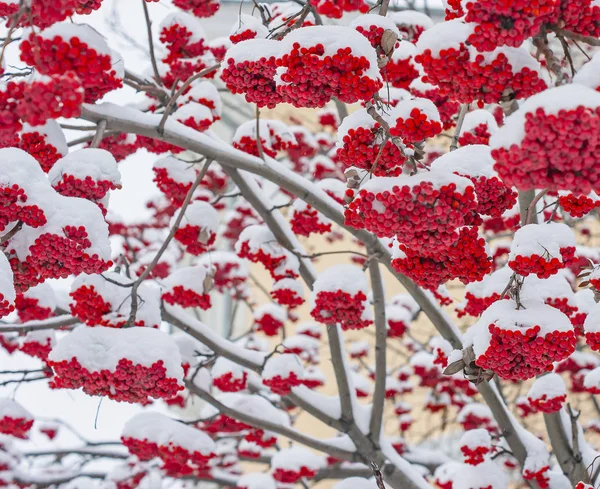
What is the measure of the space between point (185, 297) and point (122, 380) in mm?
1488

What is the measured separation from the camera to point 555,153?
1.36m

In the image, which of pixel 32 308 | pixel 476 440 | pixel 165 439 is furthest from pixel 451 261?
pixel 32 308

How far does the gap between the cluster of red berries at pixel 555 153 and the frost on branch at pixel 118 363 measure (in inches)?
64.5

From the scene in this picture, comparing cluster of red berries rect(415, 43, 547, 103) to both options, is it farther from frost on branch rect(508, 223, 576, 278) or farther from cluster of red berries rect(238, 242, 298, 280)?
cluster of red berries rect(238, 242, 298, 280)

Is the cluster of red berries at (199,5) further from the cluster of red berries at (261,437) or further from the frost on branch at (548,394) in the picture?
the cluster of red berries at (261,437)

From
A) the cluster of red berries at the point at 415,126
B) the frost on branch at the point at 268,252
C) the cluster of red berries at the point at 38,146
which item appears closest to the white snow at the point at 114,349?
the cluster of red berries at the point at 38,146

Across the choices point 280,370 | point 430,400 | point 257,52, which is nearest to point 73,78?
point 257,52

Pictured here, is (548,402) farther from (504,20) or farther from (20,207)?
(20,207)

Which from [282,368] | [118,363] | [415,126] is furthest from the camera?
[282,368]

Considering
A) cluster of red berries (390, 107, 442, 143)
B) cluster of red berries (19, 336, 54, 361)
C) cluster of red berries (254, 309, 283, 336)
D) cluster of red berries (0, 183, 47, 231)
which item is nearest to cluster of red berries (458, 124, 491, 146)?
cluster of red berries (390, 107, 442, 143)

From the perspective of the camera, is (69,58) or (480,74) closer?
(480,74)

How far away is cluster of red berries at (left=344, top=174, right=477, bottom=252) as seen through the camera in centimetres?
181

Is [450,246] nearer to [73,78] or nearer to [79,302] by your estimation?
[73,78]

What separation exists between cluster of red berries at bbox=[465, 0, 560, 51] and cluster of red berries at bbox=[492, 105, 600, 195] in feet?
0.85
